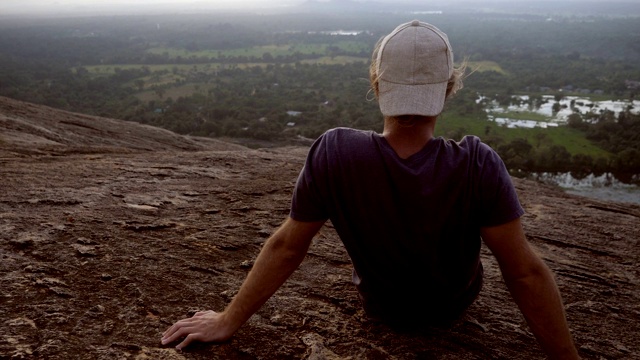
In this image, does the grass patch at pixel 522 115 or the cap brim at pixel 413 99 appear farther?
the grass patch at pixel 522 115

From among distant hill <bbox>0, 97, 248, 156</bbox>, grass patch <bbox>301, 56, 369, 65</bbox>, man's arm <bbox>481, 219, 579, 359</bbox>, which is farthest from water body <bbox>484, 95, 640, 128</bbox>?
man's arm <bbox>481, 219, 579, 359</bbox>

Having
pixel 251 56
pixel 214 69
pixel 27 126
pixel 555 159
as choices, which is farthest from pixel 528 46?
pixel 27 126

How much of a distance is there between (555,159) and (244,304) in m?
41.4

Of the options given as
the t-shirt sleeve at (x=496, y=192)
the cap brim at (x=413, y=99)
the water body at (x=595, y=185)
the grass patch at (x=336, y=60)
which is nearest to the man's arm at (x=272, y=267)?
the cap brim at (x=413, y=99)

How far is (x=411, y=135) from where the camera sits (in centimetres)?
233

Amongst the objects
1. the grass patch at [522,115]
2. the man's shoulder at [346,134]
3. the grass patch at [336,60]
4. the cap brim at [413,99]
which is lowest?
the grass patch at [522,115]

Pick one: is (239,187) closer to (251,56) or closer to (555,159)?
(555,159)

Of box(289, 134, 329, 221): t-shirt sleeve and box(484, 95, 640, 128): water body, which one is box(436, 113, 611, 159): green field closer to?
box(484, 95, 640, 128): water body

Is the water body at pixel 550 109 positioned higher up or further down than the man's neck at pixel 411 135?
further down

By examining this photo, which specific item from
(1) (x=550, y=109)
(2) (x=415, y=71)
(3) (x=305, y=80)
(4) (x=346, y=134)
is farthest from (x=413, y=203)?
(3) (x=305, y=80)

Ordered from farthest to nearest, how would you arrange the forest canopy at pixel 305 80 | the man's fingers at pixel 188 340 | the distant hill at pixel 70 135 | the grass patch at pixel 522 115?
1. the grass patch at pixel 522 115
2. the forest canopy at pixel 305 80
3. the distant hill at pixel 70 135
4. the man's fingers at pixel 188 340

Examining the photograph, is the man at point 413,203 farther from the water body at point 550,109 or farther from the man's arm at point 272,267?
the water body at point 550,109

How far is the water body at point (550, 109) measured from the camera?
59.2m

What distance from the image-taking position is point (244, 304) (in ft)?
8.59
